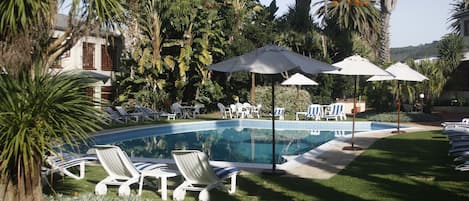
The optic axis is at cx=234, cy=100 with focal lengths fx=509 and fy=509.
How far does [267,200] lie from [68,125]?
3118mm

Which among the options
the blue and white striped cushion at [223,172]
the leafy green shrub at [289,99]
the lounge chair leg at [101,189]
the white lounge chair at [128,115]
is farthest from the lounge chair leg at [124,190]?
the leafy green shrub at [289,99]

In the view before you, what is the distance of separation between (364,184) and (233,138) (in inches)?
412

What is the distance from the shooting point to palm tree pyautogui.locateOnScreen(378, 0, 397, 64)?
102 ft

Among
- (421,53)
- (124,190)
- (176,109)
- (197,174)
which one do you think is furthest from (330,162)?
(421,53)

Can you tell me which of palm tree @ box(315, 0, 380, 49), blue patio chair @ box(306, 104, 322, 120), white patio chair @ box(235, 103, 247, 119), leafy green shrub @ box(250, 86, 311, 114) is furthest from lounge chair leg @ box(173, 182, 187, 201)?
palm tree @ box(315, 0, 380, 49)

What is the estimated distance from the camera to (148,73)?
26.0 metres

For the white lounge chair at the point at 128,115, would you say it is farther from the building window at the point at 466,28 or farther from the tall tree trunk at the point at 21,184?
the building window at the point at 466,28

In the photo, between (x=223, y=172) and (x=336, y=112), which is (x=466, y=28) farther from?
(x=223, y=172)

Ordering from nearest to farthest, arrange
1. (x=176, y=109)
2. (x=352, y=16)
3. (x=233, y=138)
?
1. (x=233, y=138)
2. (x=176, y=109)
3. (x=352, y=16)

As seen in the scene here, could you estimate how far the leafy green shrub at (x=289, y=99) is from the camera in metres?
27.1

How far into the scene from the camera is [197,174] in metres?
7.27

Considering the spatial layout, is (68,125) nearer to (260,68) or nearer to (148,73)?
(260,68)

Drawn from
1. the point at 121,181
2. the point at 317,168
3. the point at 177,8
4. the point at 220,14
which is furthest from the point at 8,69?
the point at 220,14

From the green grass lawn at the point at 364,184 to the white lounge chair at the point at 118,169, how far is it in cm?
18
